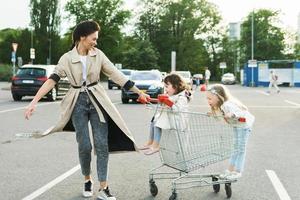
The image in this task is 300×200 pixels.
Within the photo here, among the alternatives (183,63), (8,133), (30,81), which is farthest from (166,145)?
(183,63)

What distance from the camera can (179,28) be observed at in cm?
8369

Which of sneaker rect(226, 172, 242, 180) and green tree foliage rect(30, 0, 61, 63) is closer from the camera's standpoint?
sneaker rect(226, 172, 242, 180)

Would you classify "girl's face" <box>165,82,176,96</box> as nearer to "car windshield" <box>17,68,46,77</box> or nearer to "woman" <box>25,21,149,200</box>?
"woman" <box>25,21,149,200</box>

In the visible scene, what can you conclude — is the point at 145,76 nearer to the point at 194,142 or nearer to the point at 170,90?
the point at 170,90

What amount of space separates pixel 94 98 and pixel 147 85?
18836 millimetres

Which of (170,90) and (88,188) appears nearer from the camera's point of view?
(88,188)

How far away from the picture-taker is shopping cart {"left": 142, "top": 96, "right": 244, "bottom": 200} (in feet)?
17.9

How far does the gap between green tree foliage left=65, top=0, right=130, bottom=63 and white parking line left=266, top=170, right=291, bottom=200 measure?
78.7m

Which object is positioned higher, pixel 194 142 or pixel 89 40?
pixel 89 40

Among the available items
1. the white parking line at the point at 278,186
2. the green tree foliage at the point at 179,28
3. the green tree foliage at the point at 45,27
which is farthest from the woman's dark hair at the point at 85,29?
the green tree foliage at the point at 45,27

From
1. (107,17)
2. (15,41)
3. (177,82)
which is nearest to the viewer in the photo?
(177,82)

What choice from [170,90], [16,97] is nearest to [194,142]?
[170,90]

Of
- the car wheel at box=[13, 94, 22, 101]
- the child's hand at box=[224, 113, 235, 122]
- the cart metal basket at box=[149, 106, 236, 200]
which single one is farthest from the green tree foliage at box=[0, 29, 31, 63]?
the child's hand at box=[224, 113, 235, 122]

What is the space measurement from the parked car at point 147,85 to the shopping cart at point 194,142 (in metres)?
16.9
